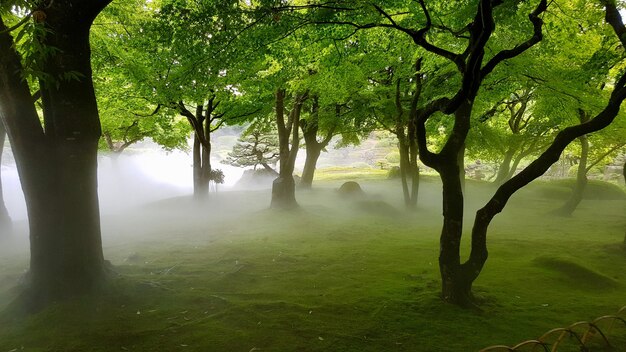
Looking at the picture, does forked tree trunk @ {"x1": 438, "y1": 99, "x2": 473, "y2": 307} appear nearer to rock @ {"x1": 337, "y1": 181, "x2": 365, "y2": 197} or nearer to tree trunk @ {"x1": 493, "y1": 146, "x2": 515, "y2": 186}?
rock @ {"x1": 337, "y1": 181, "x2": 365, "y2": 197}

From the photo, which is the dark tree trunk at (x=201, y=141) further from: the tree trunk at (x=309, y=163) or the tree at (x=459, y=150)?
the tree at (x=459, y=150)

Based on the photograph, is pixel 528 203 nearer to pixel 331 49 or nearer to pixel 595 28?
pixel 595 28

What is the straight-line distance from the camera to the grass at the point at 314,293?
197 inches

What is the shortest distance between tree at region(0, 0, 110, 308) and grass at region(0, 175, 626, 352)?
0.65 m

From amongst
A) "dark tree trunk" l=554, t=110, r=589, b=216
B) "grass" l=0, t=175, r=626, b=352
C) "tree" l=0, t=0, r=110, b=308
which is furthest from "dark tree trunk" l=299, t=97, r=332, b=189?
"tree" l=0, t=0, r=110, b=308

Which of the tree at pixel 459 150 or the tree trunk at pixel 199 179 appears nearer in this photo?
the tree at pixel 459 150

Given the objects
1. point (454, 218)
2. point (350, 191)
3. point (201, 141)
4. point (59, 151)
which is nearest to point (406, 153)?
point (350, 191)

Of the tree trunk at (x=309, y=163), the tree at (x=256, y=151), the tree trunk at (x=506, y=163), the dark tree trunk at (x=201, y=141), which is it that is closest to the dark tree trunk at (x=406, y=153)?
the tree trunk at (x=309, y=163)

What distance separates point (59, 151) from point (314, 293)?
4891 millimetres

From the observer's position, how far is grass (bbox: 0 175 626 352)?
4.99 metres

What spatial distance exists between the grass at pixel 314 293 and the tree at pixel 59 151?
0.65 metres

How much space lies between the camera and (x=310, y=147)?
2423cm

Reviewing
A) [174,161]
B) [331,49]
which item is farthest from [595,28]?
[174,161]

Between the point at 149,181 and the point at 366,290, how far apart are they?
43.4 m
